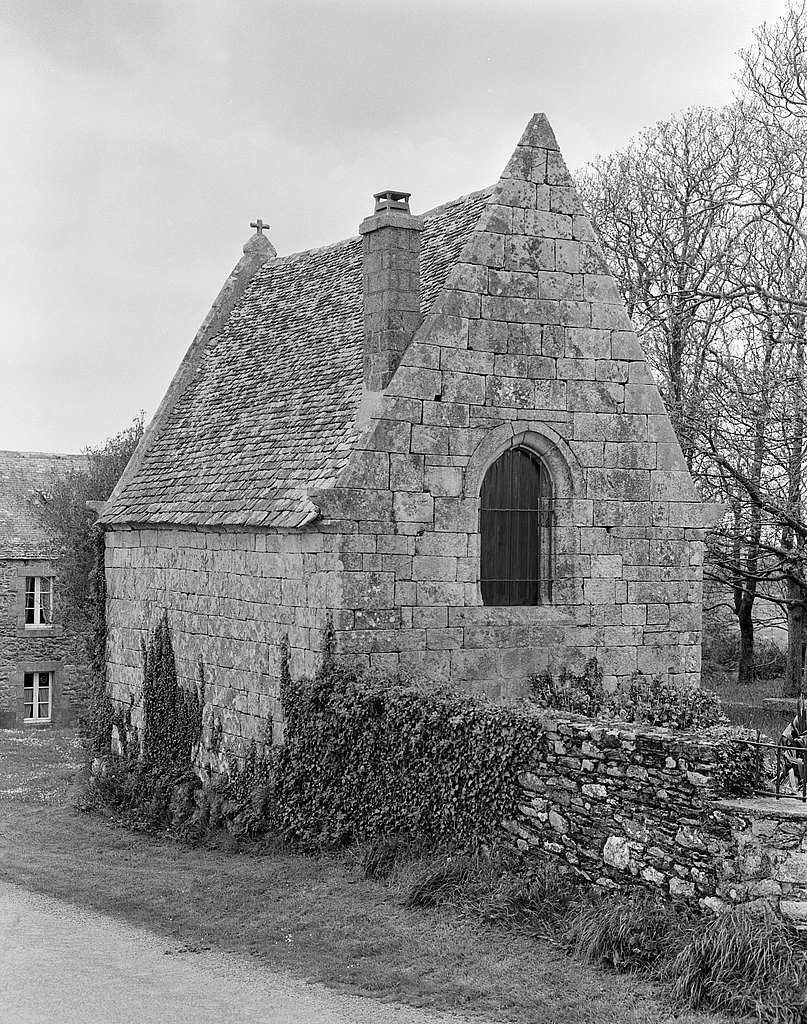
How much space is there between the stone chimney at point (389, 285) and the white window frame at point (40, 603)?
2346 cm

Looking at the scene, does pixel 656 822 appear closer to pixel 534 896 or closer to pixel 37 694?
pixel 534 896

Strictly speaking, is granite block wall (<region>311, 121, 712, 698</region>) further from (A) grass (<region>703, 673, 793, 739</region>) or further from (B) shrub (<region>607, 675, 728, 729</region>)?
(A) grass (<region>703, 673, 793, 739</region>)

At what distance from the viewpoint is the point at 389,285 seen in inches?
541

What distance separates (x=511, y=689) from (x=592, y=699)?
1010 millimetres

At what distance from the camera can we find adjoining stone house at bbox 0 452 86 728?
34.2 m

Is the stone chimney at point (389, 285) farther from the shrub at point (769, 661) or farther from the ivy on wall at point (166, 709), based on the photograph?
the shrub at point (769, 661)

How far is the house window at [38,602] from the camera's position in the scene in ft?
114

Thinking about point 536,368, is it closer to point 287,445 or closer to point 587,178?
point 287,445

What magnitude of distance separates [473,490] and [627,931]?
20.0 feet

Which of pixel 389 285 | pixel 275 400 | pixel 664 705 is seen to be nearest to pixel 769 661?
pixel 664 705

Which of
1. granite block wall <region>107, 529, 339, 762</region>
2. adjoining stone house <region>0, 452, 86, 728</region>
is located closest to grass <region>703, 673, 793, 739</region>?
granite block wall <region>107, 529, 339, 762</region>

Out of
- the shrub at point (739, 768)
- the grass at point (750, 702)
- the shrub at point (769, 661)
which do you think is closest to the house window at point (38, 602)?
the grass at point (750, 702)

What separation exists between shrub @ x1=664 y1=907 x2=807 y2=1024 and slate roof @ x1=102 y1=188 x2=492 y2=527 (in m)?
6.55

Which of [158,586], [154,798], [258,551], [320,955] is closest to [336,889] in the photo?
[320,955]
